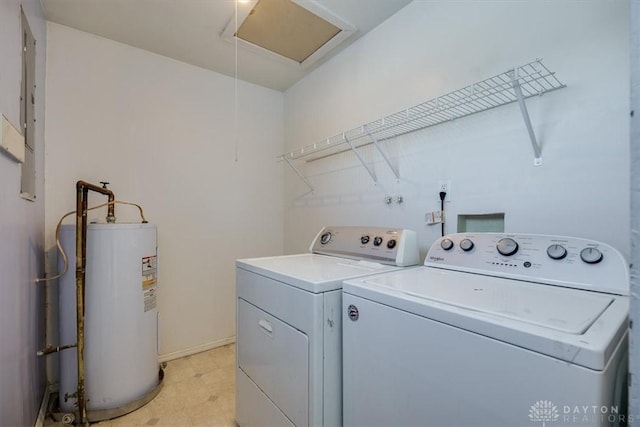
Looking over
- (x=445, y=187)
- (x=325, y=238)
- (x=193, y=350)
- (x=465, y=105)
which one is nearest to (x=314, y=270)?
(x=325, y=238)

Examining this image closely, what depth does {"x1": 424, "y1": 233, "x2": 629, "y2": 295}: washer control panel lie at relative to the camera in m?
0.95

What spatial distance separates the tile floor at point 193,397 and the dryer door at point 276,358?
1.61ft

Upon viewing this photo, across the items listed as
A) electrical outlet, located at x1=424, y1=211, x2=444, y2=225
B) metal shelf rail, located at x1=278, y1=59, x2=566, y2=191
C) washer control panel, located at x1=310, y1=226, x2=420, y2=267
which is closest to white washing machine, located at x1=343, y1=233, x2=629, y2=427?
washer control panel, located at x1=310, y1=226, x2=420, y2=267

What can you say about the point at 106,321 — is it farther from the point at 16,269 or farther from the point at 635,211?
the point at 635,211

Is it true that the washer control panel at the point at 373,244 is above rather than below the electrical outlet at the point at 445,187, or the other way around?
below

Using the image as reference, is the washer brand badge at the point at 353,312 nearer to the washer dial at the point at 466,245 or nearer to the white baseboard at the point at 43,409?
the washer dial at the point at 466,245

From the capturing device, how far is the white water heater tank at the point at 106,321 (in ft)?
5.83

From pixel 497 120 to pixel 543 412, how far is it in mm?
1259

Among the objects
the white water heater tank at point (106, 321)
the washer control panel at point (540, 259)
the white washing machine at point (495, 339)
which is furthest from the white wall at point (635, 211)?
the white water heater tank at point (106, 321)

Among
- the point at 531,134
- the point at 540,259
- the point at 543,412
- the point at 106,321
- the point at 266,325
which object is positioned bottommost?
the point at 106,321

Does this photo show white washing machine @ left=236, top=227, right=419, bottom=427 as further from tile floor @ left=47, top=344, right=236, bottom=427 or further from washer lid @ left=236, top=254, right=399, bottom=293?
tile floor @ left=47, top=344, right=236, bottom=427

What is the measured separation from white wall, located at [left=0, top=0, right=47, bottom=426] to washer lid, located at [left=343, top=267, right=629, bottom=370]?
135cm

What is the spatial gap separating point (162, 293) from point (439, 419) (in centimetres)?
231

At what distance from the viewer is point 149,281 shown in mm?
1977
